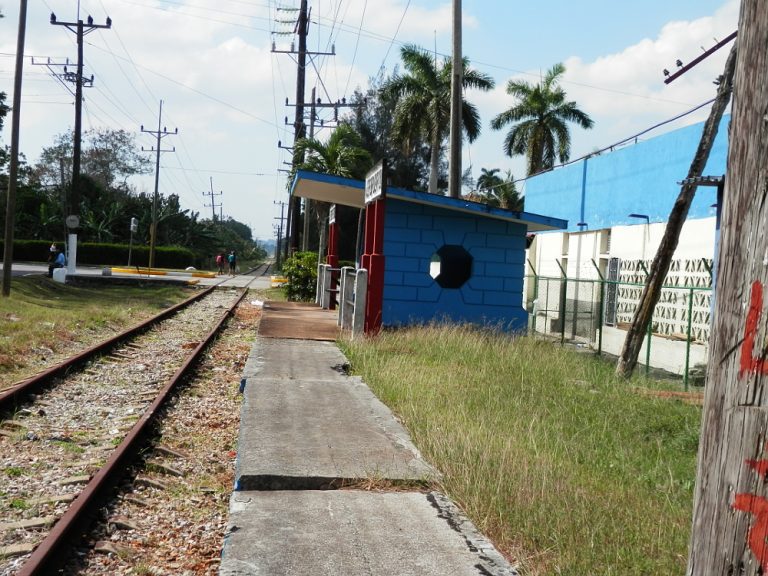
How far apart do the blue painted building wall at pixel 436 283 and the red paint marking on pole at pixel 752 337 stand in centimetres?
1464

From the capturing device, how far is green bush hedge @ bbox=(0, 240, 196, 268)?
56.2m

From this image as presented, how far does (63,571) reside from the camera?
4793 millimetres

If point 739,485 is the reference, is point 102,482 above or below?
below

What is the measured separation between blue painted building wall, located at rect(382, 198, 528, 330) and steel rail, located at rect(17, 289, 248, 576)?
8.39 metres

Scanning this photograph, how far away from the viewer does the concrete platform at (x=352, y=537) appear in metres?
4.43

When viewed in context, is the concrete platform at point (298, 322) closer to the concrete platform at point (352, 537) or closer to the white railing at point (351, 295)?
the white railing at point (351, 295)

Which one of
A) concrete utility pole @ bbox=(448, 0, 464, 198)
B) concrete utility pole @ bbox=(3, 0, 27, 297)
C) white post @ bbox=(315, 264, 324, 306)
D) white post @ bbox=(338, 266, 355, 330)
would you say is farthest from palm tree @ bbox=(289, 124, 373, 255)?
white post @ bbox=(338, 266, 355, 330)

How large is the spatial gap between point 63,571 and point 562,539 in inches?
107

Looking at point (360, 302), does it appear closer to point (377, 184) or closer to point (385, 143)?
point (377, 184)

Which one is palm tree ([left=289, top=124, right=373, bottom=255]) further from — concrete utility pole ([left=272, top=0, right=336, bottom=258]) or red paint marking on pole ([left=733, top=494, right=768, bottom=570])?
red paint marking on pole ([left=733, top=494, right=768, bottom=570])

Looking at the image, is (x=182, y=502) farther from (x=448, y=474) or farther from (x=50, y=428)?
(x=50, y=428)

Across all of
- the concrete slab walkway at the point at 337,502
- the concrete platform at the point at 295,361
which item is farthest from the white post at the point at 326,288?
the concrete slab walkway at the point at 337,502

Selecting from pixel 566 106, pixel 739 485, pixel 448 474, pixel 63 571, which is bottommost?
pixel 63 571

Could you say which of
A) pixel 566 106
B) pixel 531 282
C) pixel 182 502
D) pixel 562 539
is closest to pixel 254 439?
pixel 182 502
